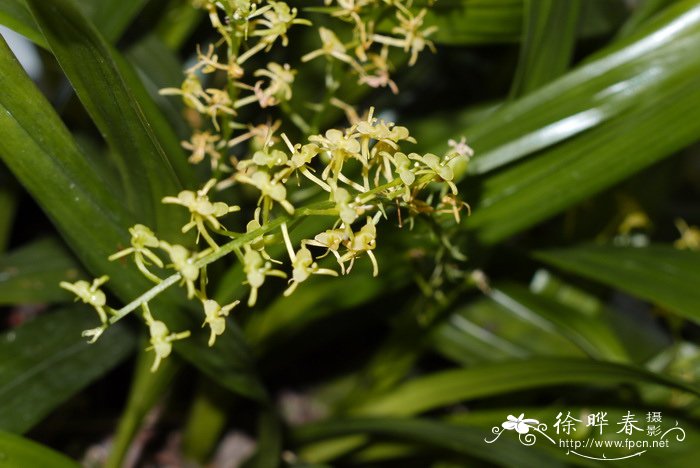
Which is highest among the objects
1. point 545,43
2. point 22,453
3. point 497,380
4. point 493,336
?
point 545,43

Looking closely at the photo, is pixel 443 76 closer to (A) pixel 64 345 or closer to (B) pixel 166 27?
(B) pixel 166 27

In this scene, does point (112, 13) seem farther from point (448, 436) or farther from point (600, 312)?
point (600, 312)

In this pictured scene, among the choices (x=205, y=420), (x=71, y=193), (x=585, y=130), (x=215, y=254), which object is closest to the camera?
(x=215, y=254)

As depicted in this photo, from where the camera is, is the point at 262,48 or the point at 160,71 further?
the point at 160,71

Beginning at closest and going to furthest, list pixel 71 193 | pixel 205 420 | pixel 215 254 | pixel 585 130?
pixel 215 254 < pixel 71 193 < pixel 585 130 < pixel 205 420

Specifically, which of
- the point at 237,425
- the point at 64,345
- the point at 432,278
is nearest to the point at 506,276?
the point at 432,278

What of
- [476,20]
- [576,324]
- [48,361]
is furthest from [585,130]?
[48,361]
